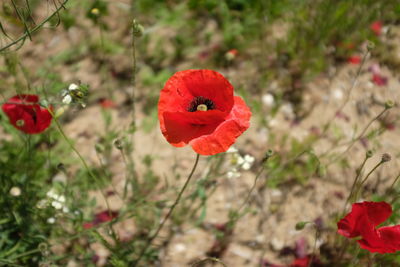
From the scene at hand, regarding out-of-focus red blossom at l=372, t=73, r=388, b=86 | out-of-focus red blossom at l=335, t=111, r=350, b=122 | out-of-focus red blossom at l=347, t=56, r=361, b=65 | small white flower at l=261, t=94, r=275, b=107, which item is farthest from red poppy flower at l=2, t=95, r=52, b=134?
out-of-focus red blossom at l=372, t=73, r=388, b=86

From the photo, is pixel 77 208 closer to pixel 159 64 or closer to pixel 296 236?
pixel 296 236

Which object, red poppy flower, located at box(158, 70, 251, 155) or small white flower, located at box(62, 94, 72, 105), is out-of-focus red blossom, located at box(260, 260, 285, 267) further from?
small white flower, located at box(62, 94, 72, 105)

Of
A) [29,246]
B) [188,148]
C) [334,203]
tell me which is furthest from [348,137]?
[29,246]

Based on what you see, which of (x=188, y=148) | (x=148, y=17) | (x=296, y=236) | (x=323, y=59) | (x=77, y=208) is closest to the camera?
(x=77, y=208)

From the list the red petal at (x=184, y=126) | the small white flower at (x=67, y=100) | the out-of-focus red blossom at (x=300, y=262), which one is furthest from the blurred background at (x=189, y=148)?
the red petal at (x=184, y=126)

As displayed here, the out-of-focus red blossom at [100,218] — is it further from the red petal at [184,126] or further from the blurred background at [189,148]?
the red petal at [184,126]

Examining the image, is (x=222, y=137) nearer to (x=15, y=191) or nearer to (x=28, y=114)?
(x=28, y=114)
